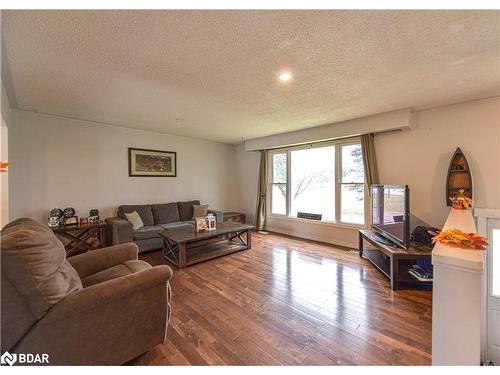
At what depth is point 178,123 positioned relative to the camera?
387 cm

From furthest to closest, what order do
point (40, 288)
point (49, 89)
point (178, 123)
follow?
point (178, 123), point (49, 89), point (40, 288)

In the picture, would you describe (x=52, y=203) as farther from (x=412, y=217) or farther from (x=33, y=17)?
(x=412, y=217)

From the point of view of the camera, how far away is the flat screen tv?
2.56 meters

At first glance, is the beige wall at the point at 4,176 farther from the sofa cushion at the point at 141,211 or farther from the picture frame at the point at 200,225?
the picture frame at the point at 200,225

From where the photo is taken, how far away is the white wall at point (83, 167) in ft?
10.3

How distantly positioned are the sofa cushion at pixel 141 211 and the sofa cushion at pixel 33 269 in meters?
2.89

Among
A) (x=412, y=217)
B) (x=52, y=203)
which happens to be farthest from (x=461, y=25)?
(x=52, y=203)

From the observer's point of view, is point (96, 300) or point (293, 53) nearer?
point (96, 300)

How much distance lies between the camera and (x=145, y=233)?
3637mm

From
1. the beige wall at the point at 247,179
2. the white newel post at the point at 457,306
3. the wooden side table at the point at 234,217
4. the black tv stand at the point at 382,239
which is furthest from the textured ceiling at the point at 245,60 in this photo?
the wooden side table at the point at 234,217

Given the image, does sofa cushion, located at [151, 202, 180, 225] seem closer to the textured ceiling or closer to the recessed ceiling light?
the textured ceiling

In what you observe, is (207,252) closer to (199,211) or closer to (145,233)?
(145,233)

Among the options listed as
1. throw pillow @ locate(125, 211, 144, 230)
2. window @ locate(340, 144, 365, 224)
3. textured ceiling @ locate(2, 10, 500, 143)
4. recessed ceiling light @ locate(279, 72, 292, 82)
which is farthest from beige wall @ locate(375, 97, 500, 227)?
throw pillow @ locate(125, 211, 144, 230)

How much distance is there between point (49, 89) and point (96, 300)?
2.56m
